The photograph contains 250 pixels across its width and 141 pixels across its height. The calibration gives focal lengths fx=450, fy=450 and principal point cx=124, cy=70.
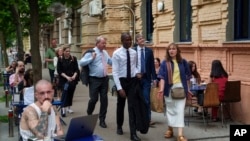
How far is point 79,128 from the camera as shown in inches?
184

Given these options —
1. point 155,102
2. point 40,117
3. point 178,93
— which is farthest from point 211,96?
point 40,117

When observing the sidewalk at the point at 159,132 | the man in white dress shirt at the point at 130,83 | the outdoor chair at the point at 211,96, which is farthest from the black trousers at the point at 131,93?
the outdoor chair at the point at 211,96

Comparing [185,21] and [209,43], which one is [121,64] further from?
[185,21]

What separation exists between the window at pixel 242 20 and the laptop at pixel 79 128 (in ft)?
19.6

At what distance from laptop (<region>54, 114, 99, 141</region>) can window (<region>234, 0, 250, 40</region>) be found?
596 cm

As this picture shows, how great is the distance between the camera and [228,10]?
1024 cm

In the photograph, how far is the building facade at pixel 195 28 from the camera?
9859 mm

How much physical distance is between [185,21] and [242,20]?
10.2 ft

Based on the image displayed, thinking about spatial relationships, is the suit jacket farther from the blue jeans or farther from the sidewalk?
the sidewalk

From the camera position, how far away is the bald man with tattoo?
15.3 feet

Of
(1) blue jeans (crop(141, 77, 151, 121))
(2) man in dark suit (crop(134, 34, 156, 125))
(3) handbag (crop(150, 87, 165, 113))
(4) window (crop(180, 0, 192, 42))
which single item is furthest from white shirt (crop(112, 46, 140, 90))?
(4) window (crop(180, 0, 192, 42))

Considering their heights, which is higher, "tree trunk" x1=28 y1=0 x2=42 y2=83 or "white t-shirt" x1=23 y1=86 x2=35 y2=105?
"tree trunk" x1=28 y1=0 x2=42 y2=83

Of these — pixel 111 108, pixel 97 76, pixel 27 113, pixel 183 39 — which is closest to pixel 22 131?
pixel 27 113

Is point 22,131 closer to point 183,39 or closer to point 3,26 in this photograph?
point 183,39
